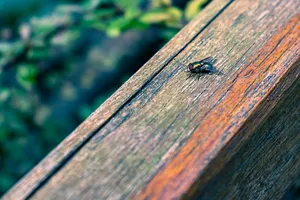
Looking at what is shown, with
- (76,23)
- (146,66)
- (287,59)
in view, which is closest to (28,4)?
(76,23)

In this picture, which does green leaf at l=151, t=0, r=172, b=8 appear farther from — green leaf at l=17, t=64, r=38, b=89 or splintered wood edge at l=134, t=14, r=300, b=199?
splintered wood edge at l=134, t=14, r=300, b=199

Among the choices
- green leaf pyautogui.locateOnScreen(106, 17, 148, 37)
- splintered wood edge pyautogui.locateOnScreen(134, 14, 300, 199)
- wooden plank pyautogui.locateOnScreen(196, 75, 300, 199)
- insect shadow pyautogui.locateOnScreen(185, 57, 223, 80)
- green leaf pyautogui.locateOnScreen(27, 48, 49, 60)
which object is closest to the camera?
splintered wood edge pyautogui.locateOnScreen(134, 14, 300, 199)

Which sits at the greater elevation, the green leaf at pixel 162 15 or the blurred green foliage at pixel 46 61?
the blurred green foliage at pixel 46 61

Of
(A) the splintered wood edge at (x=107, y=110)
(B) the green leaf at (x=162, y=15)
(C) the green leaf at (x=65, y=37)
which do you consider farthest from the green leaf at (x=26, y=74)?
Result: (A) the splintered wood edge at (x=107, y=110)

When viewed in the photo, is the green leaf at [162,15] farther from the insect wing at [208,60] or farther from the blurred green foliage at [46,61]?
the insect wing at [208,60]

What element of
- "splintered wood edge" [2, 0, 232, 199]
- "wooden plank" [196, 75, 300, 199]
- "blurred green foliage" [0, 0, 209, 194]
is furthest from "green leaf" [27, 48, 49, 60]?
"wooden plank" [196, 75, 300, 199]

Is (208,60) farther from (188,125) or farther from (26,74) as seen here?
(26,74)

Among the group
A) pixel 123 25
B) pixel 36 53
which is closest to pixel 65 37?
pixel 36 53
